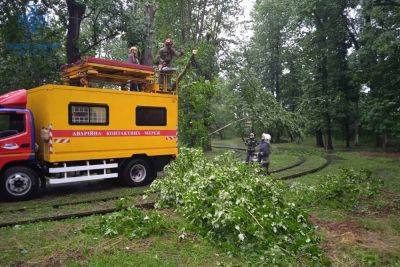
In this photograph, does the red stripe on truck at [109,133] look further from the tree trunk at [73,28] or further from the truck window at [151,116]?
the tree trunk at [73,28]

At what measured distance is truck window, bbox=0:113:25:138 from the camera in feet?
37.2

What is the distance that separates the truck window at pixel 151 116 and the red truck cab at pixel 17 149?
359 cm

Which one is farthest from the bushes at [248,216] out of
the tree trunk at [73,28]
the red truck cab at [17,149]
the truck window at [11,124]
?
the tree trunk at [73,28]

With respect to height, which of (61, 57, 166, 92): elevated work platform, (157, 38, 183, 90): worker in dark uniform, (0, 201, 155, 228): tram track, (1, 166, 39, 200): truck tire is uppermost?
(157, 38, 183, 90): worker in dark uniform

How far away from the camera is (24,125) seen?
1160cm

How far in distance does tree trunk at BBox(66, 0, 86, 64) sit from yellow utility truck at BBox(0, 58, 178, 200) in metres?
4.87

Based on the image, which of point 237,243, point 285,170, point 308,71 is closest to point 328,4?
point 308,71

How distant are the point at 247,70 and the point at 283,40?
2222 centimetres

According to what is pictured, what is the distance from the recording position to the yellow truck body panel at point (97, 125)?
11.9 meters

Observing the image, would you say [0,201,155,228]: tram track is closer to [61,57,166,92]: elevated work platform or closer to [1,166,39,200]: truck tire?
[1,166,39,200]: truck tire

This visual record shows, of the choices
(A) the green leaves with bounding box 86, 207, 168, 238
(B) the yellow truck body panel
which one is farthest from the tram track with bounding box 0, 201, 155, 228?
(B) the yellow truck body panel

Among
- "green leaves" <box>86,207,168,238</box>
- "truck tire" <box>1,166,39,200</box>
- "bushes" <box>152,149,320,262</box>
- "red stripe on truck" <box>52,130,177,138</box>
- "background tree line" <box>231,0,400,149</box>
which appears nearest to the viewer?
"bushes" <box>152,149,320,262</box>

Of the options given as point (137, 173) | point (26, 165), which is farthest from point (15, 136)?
point (137, 173)

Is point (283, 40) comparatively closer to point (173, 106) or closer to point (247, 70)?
point (247, 70)
